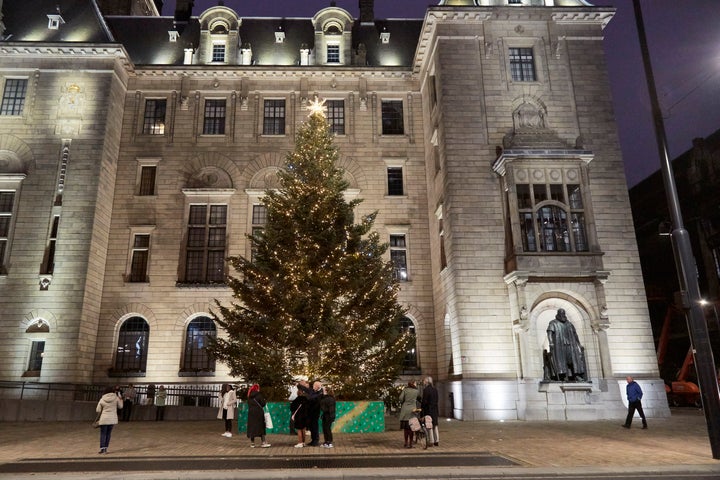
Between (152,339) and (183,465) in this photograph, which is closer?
(183,465)

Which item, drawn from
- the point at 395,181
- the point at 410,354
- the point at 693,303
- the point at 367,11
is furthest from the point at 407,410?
the point at 367,11

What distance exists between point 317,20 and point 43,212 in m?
19.5

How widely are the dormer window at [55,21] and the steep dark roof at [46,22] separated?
0.56 feet

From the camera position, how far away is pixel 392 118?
3212cm

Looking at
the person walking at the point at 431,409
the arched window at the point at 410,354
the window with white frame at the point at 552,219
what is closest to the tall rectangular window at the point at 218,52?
the arched window at the point at 410,354

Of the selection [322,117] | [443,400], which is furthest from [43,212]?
[443,400]

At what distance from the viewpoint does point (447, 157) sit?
2562 centimetres

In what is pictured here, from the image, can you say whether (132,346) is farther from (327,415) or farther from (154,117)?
(327,415)

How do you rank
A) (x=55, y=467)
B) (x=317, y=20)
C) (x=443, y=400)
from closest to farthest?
1. (x=55, y=467)
2. (x=443, y=400)
3. (x=317, y=20)

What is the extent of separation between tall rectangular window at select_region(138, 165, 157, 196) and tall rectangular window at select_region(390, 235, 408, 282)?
14.1 m

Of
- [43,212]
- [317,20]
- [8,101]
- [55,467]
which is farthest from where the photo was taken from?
[317,20]

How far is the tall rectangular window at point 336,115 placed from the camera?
31.6 m

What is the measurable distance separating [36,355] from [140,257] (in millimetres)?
6913

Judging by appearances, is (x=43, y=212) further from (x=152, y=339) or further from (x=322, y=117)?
(x=322, y=117)
